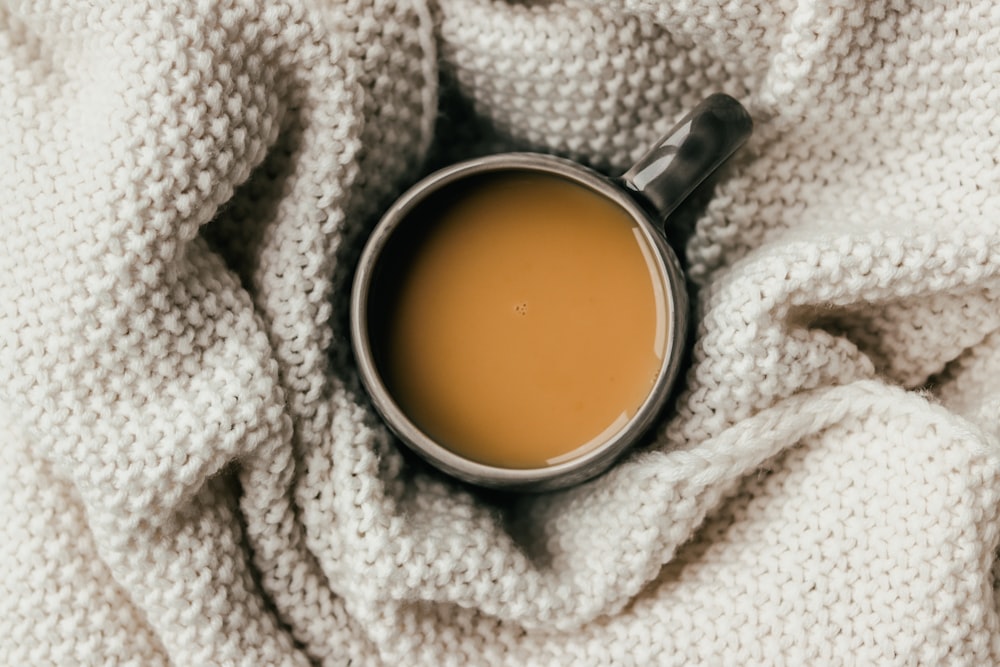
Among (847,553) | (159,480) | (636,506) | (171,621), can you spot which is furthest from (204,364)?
(847,553)

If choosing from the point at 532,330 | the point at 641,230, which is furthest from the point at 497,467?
→ the point at 641,230

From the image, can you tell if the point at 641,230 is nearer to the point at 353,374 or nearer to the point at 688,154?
the point at 688,154

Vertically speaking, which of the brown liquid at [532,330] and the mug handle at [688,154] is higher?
the mug handle at [688,154]

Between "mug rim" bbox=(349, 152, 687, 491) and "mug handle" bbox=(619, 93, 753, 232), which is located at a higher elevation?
"mug handle" bbox=(619, 93, 753, 232)

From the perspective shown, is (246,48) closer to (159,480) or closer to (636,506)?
(159,480)

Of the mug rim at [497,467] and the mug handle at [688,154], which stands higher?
the mug handle at [688,154]
